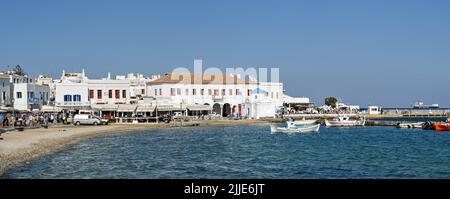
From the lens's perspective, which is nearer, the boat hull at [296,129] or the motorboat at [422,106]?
the boat hull at [296,129]

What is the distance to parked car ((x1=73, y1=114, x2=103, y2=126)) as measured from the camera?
5784cm

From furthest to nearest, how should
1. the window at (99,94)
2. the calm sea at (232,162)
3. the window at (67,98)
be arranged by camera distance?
the window at (99,94) → the window at (67,98) → the calm sea at (232,162)

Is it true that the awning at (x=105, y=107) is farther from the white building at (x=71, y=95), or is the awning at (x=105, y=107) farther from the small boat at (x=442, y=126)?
the small boat at (x=442, y=126)

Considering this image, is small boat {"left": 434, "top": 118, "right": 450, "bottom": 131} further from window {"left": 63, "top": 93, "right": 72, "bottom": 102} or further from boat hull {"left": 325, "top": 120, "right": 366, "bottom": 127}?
window {"left": 63, "top": 93, "right": 72, "bottom": 102}

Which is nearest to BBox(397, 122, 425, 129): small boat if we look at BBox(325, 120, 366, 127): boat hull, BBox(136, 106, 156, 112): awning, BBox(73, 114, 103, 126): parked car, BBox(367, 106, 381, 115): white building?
BBox(325, 120, 366, 127): boat hull

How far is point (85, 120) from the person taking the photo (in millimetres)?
58219

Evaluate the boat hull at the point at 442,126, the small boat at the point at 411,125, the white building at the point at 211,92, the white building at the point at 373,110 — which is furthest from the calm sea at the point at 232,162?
the white building at the point at 373,110

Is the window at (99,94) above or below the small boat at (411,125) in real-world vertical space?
above

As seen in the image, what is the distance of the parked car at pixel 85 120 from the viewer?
5784 cm

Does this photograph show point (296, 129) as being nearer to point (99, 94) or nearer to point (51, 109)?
point (51, 109)

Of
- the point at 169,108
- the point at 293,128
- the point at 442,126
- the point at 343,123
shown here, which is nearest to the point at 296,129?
the point at 293,128

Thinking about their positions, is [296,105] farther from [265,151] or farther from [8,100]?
[265,151]
